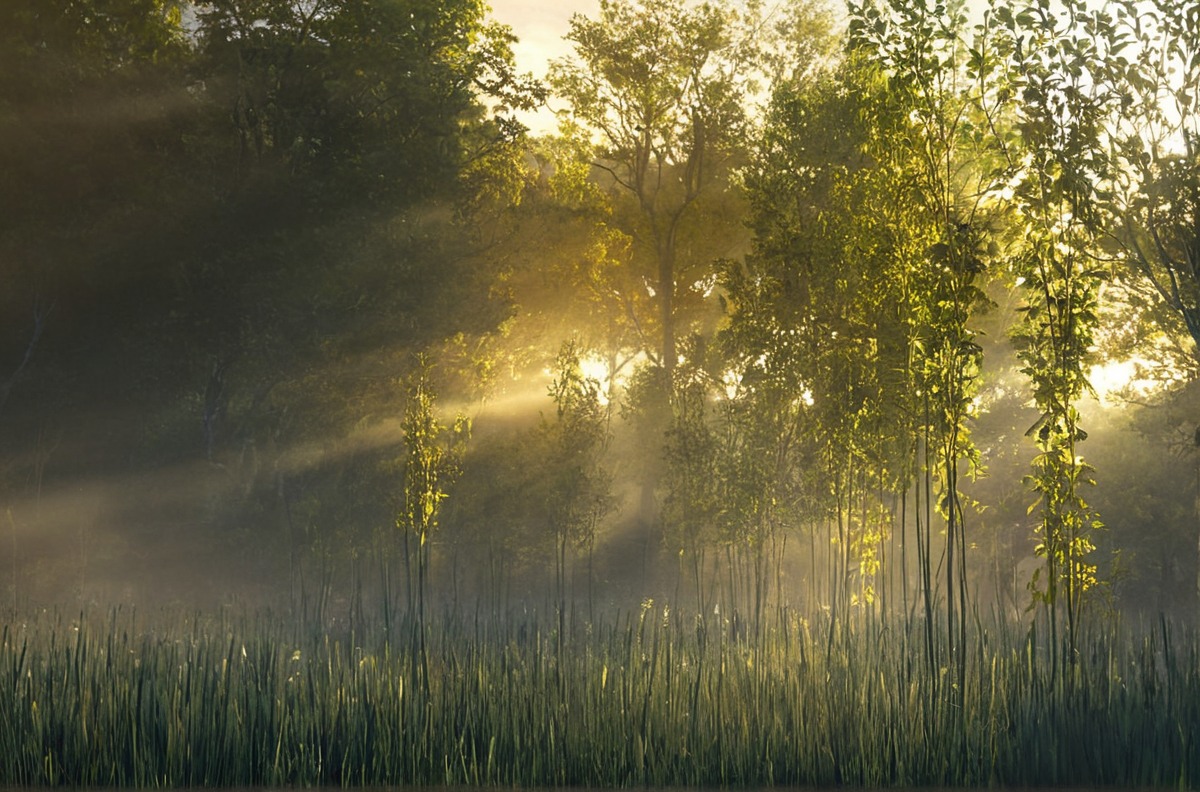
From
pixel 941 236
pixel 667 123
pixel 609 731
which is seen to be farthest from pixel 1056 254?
pixel 667 123

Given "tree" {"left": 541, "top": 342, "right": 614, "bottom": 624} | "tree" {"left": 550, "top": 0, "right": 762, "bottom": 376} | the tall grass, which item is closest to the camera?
the tall grass

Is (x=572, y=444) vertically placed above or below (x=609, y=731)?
above

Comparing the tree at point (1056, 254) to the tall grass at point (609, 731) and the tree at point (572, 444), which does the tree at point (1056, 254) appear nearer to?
the tall grass at point (609, 731)

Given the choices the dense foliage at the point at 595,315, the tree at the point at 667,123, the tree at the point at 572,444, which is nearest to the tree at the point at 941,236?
the dense foliage at the point at 595,315

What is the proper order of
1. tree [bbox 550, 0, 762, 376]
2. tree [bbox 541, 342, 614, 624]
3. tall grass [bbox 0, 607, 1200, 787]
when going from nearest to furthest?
1. tall grass [bbox 0, 607, 1200, 787]
2. tree [bbox 541, 342, 614, 624]
3. tree [bbox 550, 0, 762, 376]

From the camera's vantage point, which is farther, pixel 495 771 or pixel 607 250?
pixel 607 250

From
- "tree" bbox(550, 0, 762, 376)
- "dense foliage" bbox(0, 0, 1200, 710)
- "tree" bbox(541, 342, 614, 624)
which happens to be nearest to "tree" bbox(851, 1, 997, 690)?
"dense foliage" bbox(0, 0, 1200, 710)

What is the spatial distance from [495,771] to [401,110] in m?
17.1

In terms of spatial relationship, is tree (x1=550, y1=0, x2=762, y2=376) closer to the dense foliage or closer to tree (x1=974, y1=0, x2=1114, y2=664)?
the dense foliage

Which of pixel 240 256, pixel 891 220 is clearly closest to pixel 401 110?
pixel 240 256

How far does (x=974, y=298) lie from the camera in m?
8.67

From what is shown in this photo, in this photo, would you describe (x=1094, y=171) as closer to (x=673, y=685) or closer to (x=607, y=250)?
(x=673, y=685)

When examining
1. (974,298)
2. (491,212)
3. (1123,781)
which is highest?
(491,212)

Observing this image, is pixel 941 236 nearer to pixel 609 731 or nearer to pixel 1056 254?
pixel 1056 254
